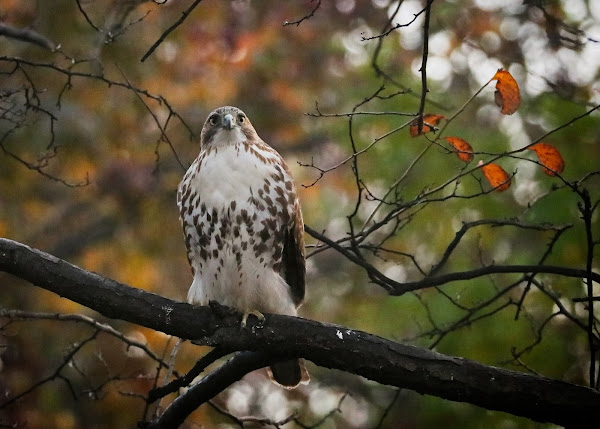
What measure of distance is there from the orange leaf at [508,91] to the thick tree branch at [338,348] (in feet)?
3.29

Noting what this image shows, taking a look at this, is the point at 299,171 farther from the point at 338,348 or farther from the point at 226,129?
the point at 338,348

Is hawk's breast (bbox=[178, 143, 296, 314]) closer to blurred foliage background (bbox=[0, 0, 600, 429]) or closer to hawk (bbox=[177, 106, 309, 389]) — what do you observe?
hawk (bbox=[177, 106, 309, 389])

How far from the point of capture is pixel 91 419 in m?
7.40

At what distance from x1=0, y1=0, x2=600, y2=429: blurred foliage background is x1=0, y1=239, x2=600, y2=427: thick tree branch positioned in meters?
1.43

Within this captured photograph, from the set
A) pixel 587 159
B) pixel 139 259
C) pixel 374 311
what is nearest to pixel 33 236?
pixel 139 259

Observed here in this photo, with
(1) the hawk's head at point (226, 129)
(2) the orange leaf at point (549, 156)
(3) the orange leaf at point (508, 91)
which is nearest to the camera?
(3) the orange leaf at point (508, 91)

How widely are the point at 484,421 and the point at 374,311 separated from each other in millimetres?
2229

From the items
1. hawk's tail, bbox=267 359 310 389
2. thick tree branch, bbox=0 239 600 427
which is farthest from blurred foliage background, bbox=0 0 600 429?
thick tree branch, bbox=0 239 600 427

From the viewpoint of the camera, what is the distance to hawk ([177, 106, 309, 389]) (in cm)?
411

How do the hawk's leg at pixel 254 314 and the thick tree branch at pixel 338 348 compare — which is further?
the hawk's leg at pixel 254 314

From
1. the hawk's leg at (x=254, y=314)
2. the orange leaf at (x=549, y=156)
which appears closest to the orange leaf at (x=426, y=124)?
the orange leaf at (x=549, y=156)

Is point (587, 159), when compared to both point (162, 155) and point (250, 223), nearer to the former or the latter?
point (250, 223)

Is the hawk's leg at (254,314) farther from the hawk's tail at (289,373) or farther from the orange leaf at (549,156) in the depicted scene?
the orange leaf at (549,156)

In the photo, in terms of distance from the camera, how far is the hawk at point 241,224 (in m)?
4.11
